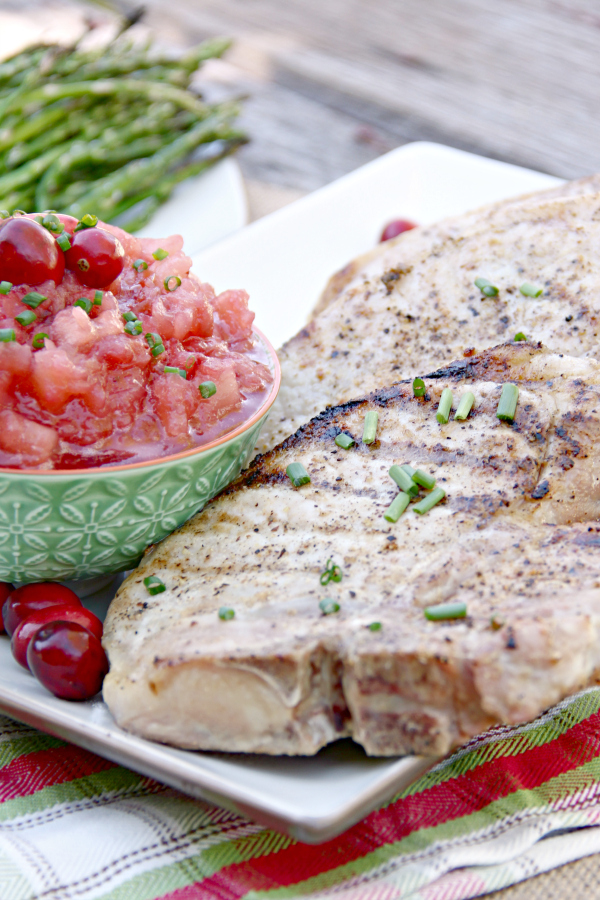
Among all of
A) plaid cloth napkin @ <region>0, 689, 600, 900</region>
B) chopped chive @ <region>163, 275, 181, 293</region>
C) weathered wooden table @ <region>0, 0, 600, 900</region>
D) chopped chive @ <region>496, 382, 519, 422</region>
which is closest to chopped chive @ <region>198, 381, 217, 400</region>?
chopped chive @ <region>163, 275, 181, 293</region>

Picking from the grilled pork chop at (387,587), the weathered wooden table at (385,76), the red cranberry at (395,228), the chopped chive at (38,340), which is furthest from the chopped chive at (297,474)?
the weathered wooden table at (385,76)

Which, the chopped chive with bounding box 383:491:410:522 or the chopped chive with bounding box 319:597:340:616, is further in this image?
the chopped chive with bounding box 383:491:410:522

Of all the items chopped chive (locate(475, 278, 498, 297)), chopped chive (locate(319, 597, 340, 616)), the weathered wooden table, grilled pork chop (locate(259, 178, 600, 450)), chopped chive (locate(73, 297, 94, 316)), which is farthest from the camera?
the weathered wooden table

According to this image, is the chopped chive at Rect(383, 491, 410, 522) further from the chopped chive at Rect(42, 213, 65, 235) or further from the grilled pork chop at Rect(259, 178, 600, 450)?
the chopped chive at Rect(42, 213, 65, 235)

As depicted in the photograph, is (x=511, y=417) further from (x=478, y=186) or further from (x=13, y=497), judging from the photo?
(x=478, y=186)

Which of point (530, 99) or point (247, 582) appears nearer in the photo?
point (247, 582)

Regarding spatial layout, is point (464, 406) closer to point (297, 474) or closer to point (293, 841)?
point (297, 474)

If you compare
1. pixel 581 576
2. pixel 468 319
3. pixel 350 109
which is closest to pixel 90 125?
pixel 350 109
